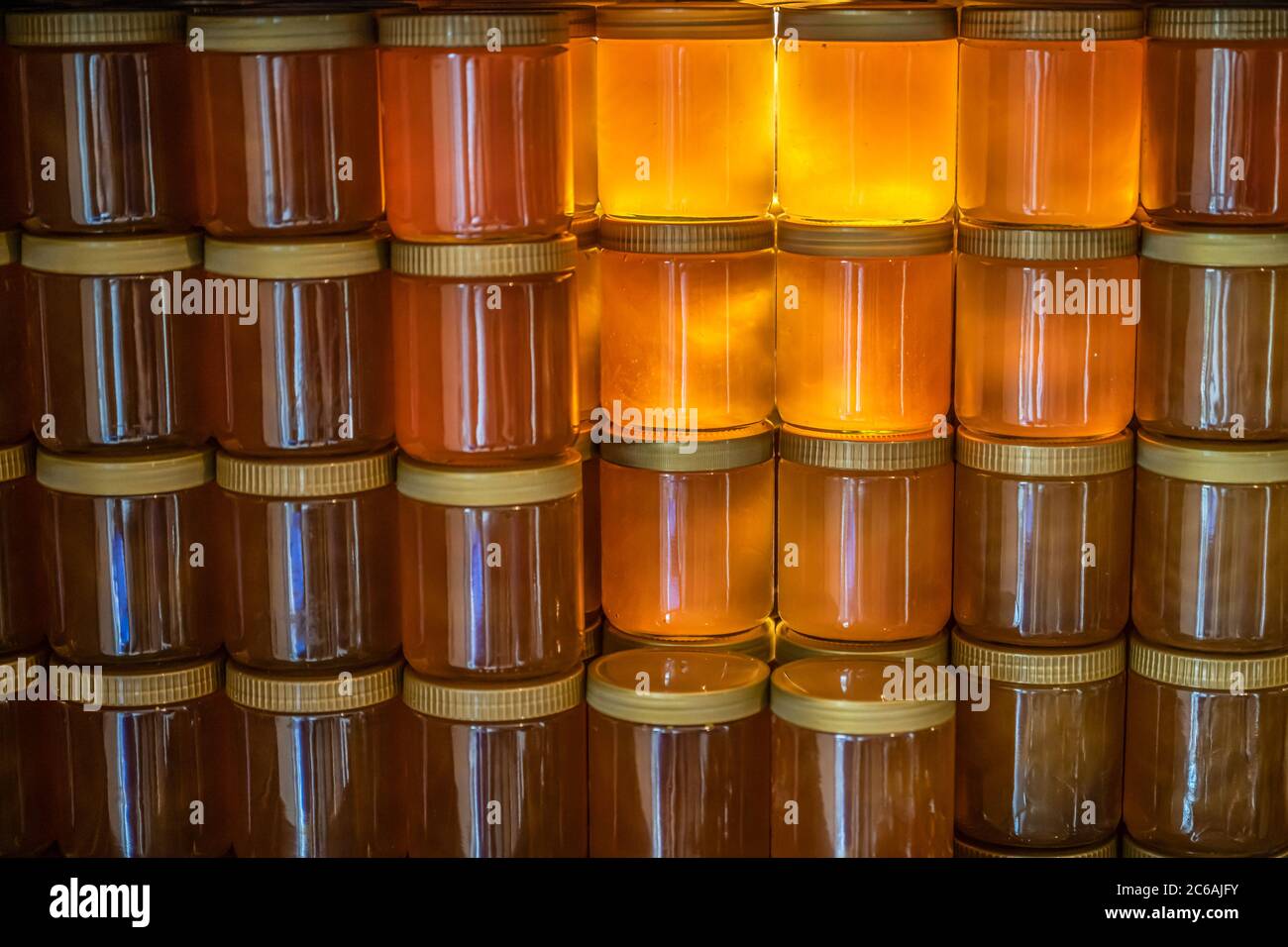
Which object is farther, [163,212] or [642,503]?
[642,503]

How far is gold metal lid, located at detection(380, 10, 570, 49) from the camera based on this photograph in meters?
2.52

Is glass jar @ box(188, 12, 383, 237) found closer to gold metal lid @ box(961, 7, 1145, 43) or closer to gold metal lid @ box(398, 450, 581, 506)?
gold metal lid @ box(398, 450, 581, 506)

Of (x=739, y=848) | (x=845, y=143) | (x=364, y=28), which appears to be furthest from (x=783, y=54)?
(x=739, y=848)

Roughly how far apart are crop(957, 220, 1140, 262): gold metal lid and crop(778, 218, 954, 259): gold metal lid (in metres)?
0.10

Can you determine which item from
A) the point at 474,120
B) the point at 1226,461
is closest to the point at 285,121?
the point at 474,120

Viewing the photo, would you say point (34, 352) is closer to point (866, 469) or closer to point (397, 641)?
point (397, 641)

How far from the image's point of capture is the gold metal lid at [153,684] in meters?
2.72

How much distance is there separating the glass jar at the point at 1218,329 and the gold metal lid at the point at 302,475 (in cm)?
120

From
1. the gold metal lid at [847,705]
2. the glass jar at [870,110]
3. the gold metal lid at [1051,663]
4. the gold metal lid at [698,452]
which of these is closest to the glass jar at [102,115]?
the gold metal lid at [698,452]

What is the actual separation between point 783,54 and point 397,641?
1.10 metres

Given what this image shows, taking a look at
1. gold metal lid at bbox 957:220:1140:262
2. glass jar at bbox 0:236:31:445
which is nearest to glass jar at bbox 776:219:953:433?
gold metal lid at bbox 957:220:1140:262

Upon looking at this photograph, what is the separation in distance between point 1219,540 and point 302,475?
1.38 metres

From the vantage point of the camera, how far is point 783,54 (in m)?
2.82

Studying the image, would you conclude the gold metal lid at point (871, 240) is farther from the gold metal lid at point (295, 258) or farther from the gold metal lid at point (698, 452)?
the gold metal lid at point (295, 258)
